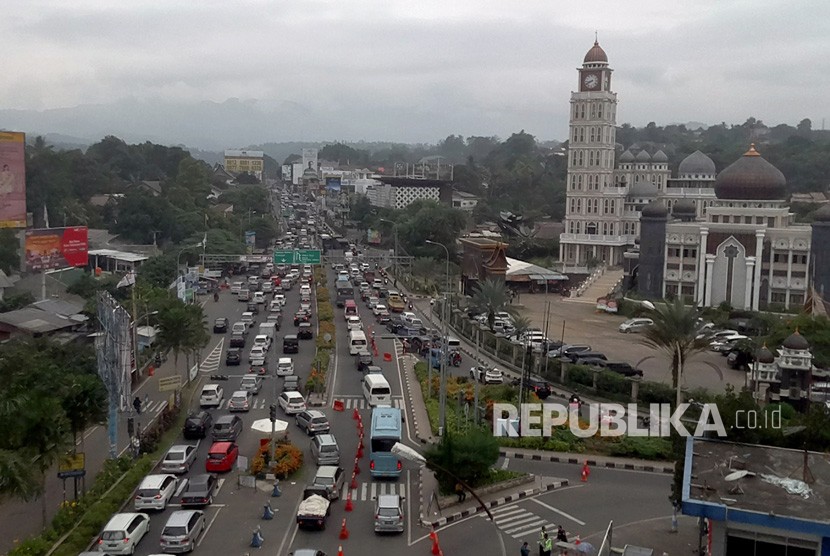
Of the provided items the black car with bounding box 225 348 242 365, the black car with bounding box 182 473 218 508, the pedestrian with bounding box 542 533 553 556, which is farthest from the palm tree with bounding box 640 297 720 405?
the black car with bounding box 225 348 242 365

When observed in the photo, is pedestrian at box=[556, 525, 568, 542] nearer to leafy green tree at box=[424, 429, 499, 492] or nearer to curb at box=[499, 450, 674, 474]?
leafy green tree at box=[424, 429, 499, 492]

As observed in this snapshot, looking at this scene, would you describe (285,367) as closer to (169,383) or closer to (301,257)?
(169,383)

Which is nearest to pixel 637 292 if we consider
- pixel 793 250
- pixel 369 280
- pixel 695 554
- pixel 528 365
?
pixel 793 250

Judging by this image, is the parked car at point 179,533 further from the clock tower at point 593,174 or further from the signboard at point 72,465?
the clock tower at point 593,174

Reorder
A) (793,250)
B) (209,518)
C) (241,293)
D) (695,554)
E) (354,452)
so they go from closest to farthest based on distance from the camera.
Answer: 1. (695,554)
2. (209,518)
3. (354,452)
4. (793,250)
5. (241,293)

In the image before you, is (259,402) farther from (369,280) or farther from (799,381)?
(369,280)

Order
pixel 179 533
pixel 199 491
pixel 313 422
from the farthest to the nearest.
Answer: pixel 313 422, pixel 199 491, pixel 179 533

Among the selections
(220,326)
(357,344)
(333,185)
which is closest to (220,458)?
(357,344)
